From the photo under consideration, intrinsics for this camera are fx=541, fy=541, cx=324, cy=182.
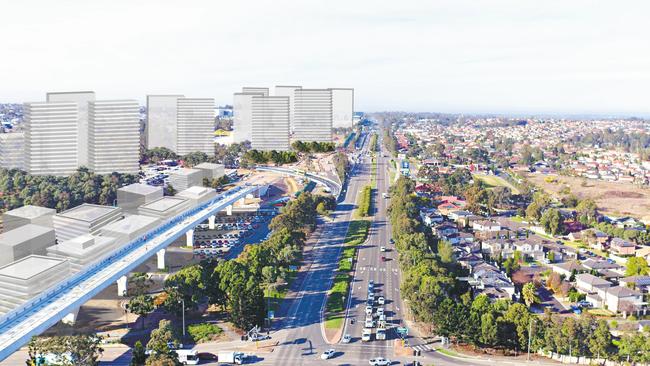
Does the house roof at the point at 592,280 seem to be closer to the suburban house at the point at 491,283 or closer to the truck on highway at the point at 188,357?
the suburban house at the point at 491,283

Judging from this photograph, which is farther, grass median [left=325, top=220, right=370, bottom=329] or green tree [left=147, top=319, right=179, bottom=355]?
grass median [left=325, top=220, right=370, bottom=329]

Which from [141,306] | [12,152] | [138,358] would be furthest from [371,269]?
[12,152]

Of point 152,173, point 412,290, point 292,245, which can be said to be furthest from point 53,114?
point 412,290

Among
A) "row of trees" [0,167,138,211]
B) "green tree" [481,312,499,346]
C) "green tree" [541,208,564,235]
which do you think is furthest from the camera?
"row of trees" [0,167,138,211]

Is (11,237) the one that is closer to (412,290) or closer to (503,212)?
(412,290)

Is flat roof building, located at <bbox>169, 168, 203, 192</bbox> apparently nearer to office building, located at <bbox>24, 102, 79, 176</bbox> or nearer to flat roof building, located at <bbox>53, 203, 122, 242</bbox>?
office building, located at <bbox>24, 102, 79, 176</bbox>

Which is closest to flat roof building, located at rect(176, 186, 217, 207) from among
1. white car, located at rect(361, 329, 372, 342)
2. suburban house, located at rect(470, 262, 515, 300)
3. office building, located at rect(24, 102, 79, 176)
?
office building, located at rect(24, 102, 79, 176)

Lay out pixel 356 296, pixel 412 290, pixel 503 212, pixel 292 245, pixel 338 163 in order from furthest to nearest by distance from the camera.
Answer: pixel 338 163 < pixel 503 212 < pixel 292 245 < pixel 356 296 < pixel 412 290
